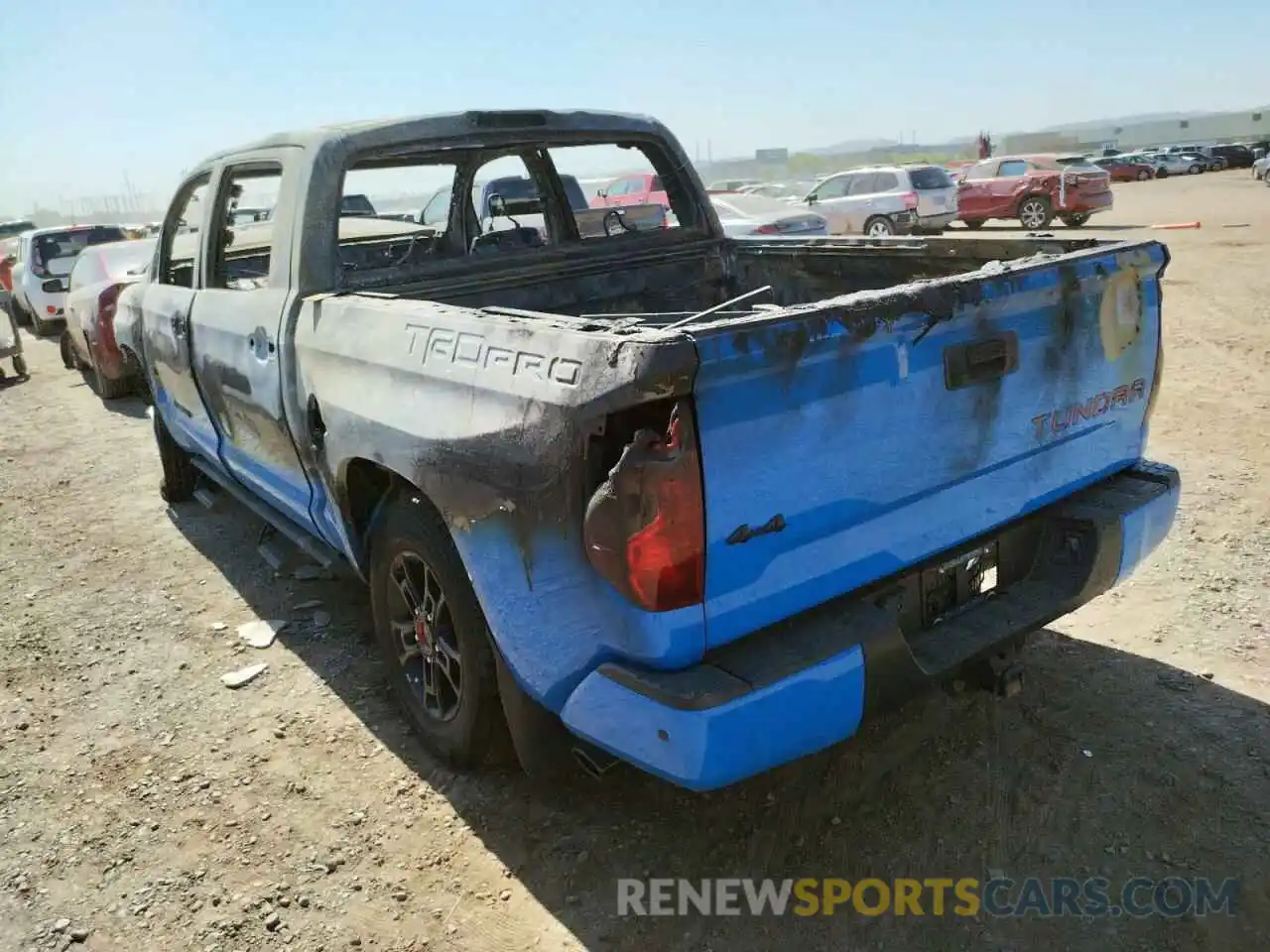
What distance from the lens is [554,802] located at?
119 inches

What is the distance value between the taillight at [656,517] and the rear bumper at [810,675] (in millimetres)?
221

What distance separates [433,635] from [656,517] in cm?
128

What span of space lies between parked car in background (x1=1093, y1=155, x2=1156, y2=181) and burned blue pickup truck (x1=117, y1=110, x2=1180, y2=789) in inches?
1653

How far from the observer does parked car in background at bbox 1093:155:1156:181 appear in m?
39.6

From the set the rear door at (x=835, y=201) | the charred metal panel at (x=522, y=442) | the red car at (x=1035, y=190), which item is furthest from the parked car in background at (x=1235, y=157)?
the charred metal panel at (x=522, y=442)

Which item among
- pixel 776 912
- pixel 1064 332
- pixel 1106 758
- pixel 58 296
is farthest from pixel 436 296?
pixel 58 296

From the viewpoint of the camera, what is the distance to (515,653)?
248cm

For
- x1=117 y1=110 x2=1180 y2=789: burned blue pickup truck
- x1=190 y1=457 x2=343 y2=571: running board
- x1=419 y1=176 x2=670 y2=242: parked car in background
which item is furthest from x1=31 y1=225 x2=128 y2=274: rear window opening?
x1=117 y1=110 x2=1180 y2=789: burned blue pickup truck

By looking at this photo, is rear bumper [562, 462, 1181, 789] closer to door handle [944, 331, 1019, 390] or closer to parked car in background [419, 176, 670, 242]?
door handle [944, 331, 1019, 390]

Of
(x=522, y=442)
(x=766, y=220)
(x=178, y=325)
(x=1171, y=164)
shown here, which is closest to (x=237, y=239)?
(x=178, y=325)

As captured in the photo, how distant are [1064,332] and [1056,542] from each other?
2.10 ft

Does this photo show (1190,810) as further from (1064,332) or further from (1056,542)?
(1064,332)

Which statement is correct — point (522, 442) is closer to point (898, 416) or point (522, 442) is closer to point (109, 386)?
point (898, 416)

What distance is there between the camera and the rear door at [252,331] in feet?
11.7
